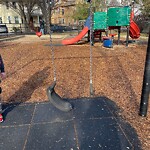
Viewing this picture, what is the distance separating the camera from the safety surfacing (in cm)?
251

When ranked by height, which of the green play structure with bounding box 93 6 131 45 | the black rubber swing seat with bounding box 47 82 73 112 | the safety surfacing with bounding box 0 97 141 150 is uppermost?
the green play structure with bounding box 93 6 131 45

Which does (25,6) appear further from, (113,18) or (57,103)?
(57,103)

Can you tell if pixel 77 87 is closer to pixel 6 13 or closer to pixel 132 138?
pixel 132 138

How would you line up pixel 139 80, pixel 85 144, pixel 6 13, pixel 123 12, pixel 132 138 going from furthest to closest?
pixel 6 13
pixel 123 12
pixel 139 80
pixel 132 138
pixel 85 144

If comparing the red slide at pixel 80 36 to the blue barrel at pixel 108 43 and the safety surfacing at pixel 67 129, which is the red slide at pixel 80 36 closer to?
the blue barrel at pixel 108 43

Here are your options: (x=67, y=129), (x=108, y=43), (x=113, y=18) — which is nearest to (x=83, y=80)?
(x=67, y=129)

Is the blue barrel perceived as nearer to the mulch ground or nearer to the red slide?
the red slide

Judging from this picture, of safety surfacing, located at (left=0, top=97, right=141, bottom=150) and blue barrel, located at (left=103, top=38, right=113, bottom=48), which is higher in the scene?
blue barrel, located at (left=103, top=38, right=113, bottom=48)

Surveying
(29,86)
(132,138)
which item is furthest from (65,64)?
(132,138)

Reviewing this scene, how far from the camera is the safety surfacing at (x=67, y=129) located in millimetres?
2506

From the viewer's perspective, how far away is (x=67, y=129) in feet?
9.25

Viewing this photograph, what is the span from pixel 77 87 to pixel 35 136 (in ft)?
7.40

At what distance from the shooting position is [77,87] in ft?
15.6

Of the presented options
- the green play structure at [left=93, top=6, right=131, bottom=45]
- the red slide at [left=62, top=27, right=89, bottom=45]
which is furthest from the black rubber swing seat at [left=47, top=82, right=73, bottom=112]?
the red slide at [left=62, top=27, right=89, bottom=45]
